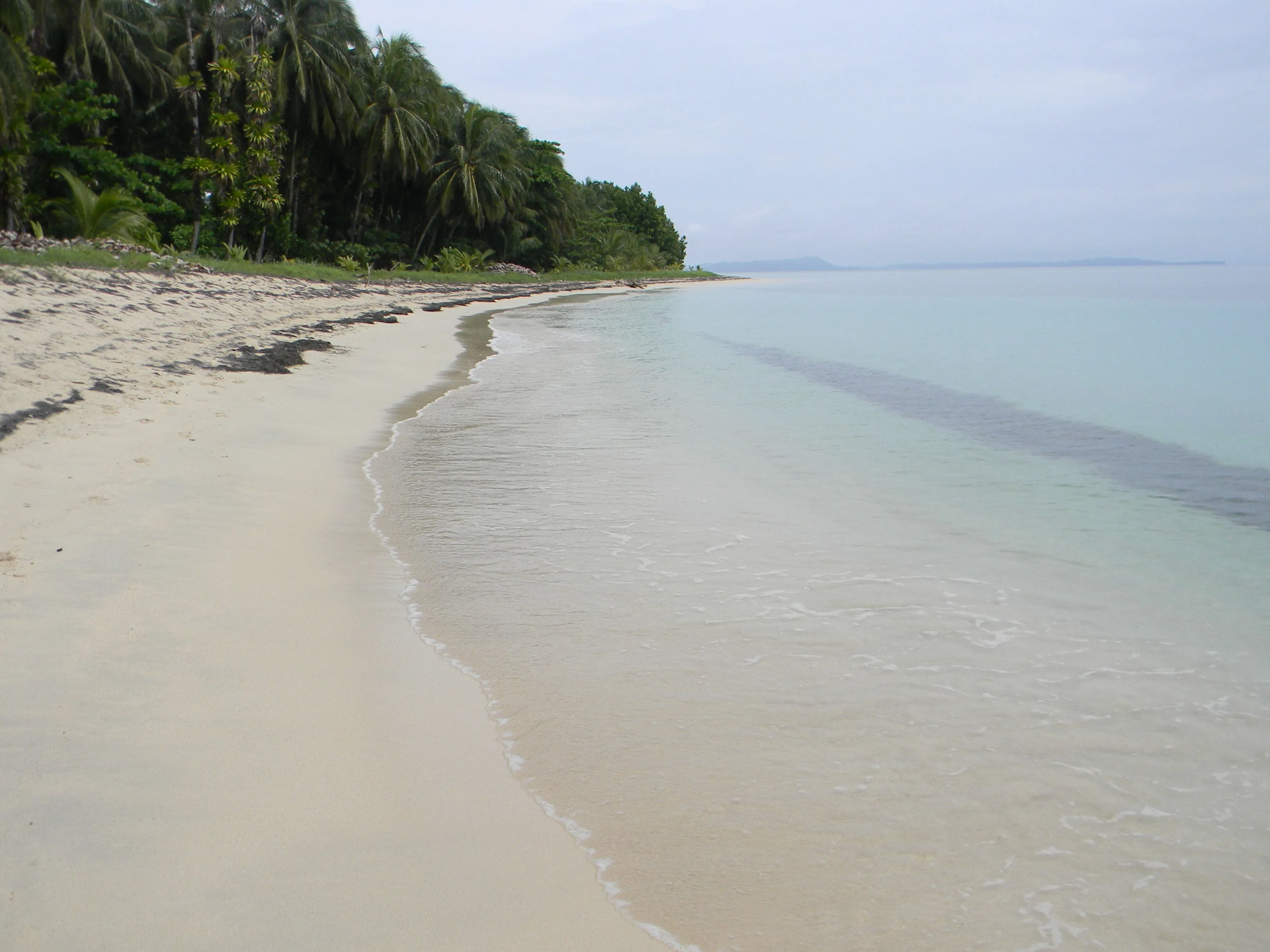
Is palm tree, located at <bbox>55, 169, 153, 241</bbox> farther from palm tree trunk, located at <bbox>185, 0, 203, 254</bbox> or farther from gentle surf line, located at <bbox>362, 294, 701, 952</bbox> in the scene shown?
gentle surf line, located at <bbox>362, 294, 701, 952</bbox>

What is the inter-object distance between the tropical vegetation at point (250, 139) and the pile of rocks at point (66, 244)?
1.89m

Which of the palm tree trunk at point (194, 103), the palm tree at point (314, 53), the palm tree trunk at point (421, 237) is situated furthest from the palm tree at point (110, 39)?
the palm tree trunk at point (421, 237)

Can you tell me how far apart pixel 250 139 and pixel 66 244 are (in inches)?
483

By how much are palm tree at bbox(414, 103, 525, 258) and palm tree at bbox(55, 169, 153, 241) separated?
16046 mm

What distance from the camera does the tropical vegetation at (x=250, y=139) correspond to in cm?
2317

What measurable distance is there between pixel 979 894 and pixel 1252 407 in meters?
11.1

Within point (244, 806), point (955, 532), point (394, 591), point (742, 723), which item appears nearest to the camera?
point (244, 806)

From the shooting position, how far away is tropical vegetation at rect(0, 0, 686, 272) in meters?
23.2

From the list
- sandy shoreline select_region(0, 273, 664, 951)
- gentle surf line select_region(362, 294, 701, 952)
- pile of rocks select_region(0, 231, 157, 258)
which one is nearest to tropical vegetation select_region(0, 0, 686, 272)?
pile of rocks select_region(0, 231, 157, 258)

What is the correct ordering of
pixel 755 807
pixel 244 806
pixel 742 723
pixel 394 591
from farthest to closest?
pixel 394 591
pixel 742 723
pixel 755 807
pixel 244 806

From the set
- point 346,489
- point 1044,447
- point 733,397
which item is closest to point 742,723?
point 346,489

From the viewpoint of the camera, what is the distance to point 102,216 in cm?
2091

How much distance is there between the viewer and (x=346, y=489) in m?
5.54

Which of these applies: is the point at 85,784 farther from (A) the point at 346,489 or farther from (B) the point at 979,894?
(A) the point at 346,489
